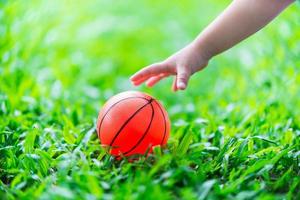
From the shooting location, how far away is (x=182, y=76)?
313 cm

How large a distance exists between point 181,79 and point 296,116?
1.25 m

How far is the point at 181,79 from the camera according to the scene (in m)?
3.12

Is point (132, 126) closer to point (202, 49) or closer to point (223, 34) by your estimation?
point (202, 49)

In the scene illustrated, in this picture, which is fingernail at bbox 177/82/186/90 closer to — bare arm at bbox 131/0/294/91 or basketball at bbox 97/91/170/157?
bare arm at bbox 131/0/294/91

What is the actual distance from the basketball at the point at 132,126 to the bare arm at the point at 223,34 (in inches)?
8.0

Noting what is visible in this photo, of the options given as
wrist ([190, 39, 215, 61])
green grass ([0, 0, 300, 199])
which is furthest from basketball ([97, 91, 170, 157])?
wrist ([190, 39, 215, 61])

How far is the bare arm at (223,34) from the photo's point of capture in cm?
312

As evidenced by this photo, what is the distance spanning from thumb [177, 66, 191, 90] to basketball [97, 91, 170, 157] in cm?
21

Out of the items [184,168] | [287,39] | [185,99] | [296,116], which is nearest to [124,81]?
[185,99]

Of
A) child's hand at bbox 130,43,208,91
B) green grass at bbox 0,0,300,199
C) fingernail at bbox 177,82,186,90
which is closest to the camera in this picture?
green grass at bbox 0,0,300,199

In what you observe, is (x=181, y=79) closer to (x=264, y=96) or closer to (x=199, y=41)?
(x=199, y=41)

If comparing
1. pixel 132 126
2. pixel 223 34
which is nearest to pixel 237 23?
pixel 223 34

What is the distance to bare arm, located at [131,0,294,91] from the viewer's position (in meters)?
3.12

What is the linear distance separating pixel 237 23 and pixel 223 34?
96 millimetres
